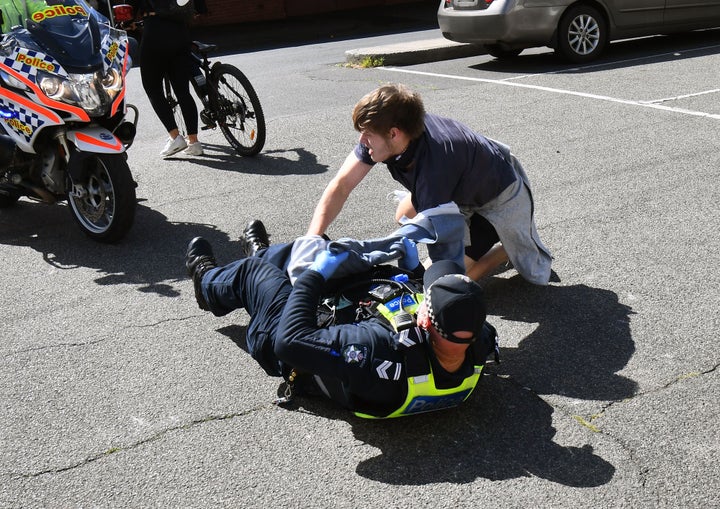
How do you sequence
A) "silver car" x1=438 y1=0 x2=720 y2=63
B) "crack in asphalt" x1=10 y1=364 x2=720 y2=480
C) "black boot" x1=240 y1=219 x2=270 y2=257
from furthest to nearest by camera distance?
1. "silver car" x1=438 y1=0 x2=720 y2=63
2. "black boot" x1=240 y1=219 x2=270 y2=257
3. "crack in asphalt" x1=10 y1=364 x2=720 y2=480

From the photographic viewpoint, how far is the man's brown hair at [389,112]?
3885mm

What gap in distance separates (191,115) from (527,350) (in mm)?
4510

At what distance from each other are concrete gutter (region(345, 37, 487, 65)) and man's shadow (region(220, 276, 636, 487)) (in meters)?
8.33

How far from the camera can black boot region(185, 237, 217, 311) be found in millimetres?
4359

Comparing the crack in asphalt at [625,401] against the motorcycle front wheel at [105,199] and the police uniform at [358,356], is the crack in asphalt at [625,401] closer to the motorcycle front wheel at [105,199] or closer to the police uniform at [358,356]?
the police uniform at [358,356]

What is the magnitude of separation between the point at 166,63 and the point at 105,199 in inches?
88.4

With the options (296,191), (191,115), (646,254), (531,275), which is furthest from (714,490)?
(191,115)

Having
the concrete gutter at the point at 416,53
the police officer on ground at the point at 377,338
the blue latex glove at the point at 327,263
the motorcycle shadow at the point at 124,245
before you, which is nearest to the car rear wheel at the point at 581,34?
the concrete gutter at the point at 416,53

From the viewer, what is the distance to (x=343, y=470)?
336cm

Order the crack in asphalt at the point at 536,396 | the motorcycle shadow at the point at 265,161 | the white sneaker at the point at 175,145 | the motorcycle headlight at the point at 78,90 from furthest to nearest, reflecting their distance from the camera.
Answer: the white sneaker at the point at 175,145 < the motorcycle shadow at the point at 265,161 < the motorcycle headlight at the point at 78,90 < the crack in asphalt at the point at 536,396

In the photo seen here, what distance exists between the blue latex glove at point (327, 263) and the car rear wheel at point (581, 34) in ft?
26.8

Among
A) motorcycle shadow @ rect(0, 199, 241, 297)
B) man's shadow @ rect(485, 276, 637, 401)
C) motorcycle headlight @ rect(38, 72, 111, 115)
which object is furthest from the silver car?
man's shadow @ rect(485, 276, 637, 401)

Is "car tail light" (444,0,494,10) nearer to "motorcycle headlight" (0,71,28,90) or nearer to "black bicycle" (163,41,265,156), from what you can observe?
"black bicycle" (163,41,265,156)

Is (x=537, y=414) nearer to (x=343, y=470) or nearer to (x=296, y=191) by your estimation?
(x=343, y=470)
